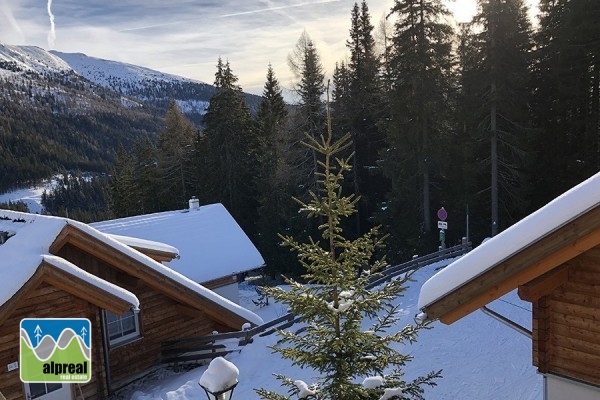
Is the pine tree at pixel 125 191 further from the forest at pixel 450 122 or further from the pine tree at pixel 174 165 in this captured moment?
the forest at pixel 450 122

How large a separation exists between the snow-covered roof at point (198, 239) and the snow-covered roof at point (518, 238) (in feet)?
48.9

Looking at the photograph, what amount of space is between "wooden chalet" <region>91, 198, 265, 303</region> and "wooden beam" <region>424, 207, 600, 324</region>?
15.0 m

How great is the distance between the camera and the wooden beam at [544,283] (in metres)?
5.59

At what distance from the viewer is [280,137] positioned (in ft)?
111

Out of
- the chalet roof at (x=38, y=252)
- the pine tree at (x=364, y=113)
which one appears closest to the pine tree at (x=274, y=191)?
the pine tree at (x=364, y=113)

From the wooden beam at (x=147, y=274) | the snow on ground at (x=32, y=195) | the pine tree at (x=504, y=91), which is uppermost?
the pine tree at (x=504, y=91)

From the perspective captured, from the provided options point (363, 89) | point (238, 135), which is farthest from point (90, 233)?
point (238, 135)

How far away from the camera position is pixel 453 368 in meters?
11.9

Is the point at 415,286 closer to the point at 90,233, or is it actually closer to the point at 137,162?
the point at 90,233

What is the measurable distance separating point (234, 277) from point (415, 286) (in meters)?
7.69

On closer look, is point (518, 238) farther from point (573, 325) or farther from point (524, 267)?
point (573, 325)

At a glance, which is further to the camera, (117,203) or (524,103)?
(117,203)

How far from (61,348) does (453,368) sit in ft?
30.4

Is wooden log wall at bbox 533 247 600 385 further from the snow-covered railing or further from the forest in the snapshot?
the forest
